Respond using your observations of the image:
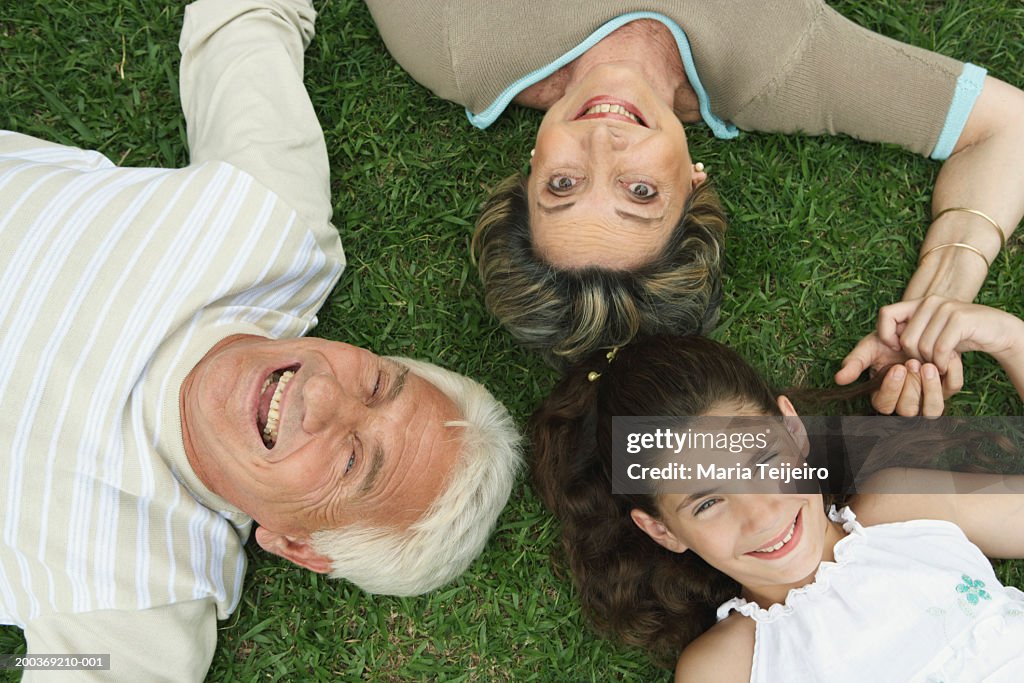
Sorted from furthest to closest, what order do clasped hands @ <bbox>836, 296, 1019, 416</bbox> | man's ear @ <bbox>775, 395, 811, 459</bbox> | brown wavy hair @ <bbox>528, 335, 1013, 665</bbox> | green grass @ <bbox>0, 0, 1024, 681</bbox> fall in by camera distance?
green grass @ <bbox>0, 0, 1024, 681</bbox> < brown wavy hair @ <bbox>528, 335, 1013, 665</bbox> < clasped hands @ <bbox>836, 296, 1019, 416</bbox> < man's ear @ <bbox>775, 395, 811, 459</bbox>

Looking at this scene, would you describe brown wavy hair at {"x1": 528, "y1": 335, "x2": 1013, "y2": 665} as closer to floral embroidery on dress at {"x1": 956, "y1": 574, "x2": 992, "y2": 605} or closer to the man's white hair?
the man's white hair

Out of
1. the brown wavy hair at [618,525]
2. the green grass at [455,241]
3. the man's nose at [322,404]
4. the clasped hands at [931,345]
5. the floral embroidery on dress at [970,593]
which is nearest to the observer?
the man's nose at [322,404]

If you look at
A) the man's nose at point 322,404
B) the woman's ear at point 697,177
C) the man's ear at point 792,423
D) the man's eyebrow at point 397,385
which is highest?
the woman's ear at point 697,177

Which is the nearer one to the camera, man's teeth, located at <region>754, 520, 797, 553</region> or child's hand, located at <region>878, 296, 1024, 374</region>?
man's teeth, located at <region>754, 520, 797, 553</region>

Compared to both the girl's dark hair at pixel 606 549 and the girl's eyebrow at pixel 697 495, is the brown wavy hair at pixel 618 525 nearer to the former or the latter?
the girl's dark hair at pixel 606 549

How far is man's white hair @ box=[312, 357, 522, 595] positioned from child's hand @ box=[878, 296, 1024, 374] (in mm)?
1624

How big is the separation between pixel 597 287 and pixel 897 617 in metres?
→ 1.58

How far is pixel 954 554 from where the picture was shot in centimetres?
271

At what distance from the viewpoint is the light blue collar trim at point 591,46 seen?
3000 millimetres

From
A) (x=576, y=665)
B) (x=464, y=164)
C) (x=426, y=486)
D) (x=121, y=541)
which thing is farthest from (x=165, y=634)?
(x=464, y=164)

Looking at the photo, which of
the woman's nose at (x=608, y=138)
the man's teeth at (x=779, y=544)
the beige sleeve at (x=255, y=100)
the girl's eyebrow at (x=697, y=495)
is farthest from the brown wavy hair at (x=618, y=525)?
the beige sleeve at (x=255, y=100)

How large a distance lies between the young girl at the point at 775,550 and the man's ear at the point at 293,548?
0.96m

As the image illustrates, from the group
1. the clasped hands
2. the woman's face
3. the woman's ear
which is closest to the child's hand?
the clasped hands

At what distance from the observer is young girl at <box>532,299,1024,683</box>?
2561mm
